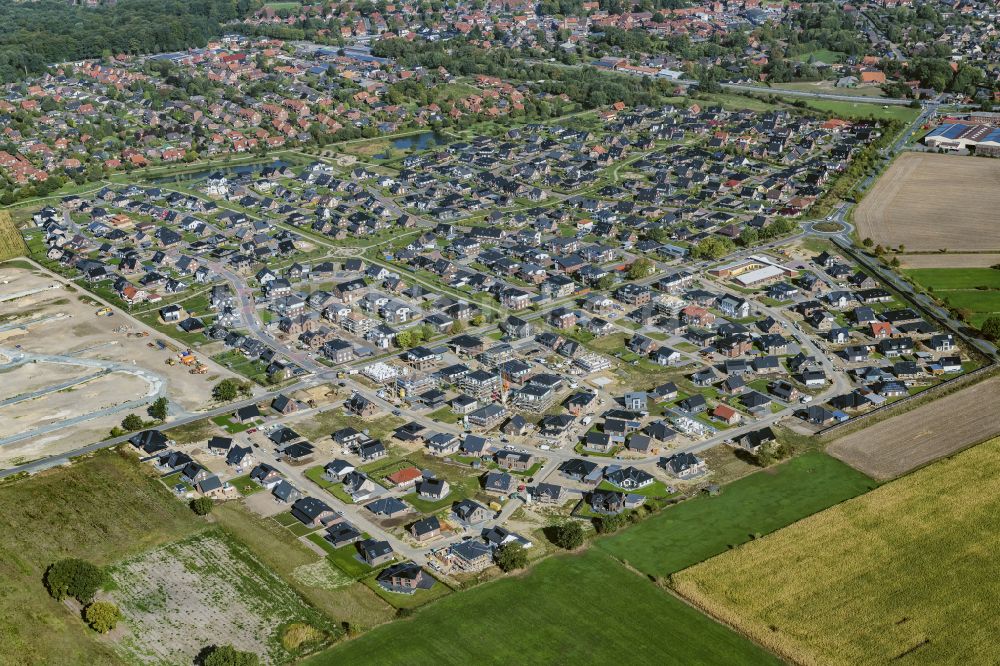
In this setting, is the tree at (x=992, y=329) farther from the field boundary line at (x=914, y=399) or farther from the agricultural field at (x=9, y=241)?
the agricultural field at (x=9, y=241)

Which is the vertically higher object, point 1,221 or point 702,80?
point 702,80

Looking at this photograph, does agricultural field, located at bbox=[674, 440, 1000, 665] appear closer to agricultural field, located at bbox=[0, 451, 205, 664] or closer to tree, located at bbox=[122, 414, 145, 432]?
agricultural field, located at bbox=[0, 451, 205, 664]

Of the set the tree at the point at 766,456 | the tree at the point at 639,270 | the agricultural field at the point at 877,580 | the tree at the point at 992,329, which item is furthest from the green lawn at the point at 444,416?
the tree at the point at 992,329

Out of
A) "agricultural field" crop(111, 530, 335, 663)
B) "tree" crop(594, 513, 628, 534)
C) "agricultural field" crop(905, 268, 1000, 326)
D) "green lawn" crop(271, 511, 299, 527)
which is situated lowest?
"agricultural field" crop(111, 530, 335, 663)

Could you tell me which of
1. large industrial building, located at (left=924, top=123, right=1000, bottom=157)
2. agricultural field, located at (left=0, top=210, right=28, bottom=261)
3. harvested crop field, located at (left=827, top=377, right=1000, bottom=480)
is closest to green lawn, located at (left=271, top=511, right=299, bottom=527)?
harvested crop field, located at (left=827, top=377, right=1000, bottom=480)

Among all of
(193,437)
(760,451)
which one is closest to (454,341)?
(193,437)

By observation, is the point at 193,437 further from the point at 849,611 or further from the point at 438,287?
the point at 849,611

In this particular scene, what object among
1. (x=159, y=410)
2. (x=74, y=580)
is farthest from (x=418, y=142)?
(x=74, y=580)
